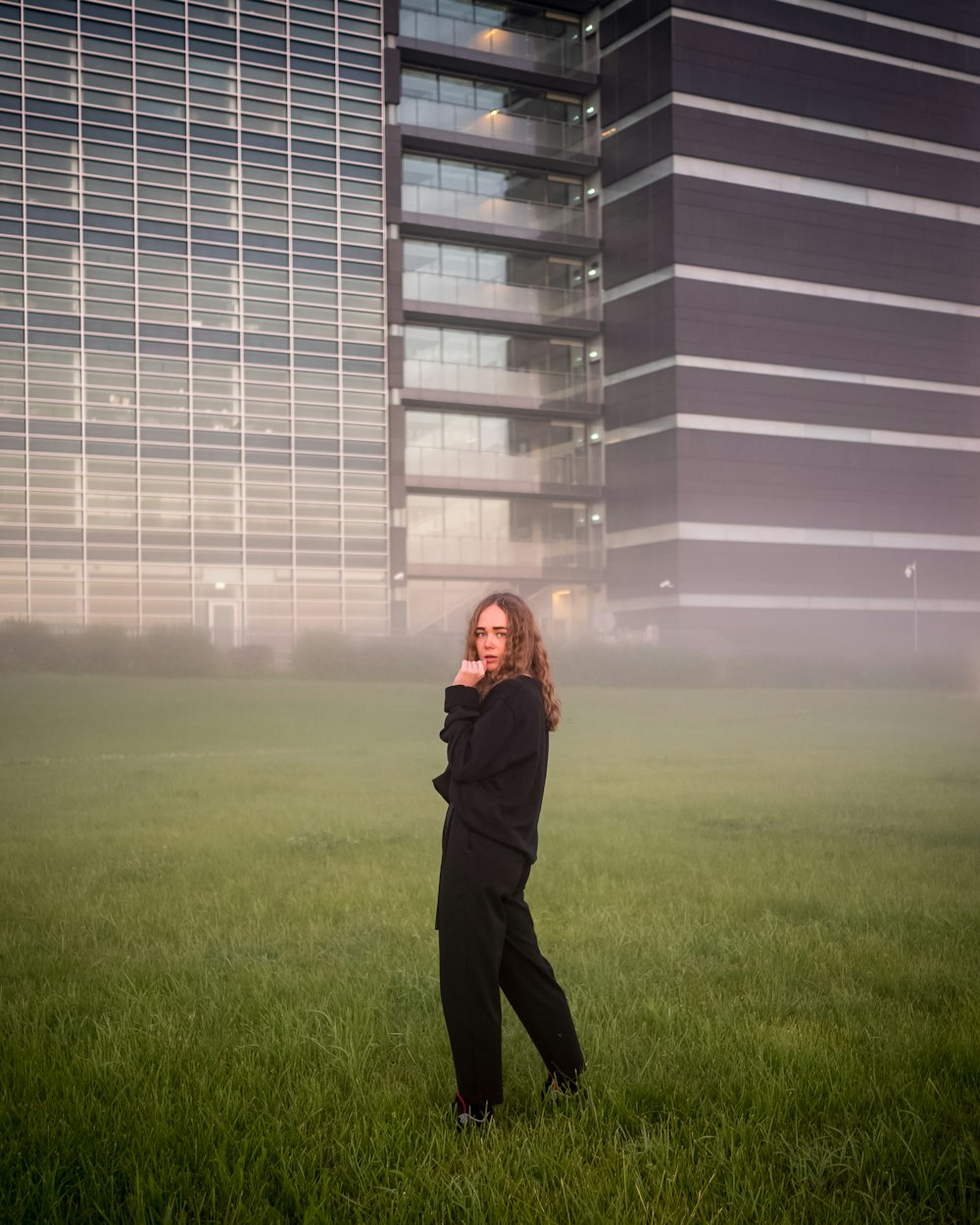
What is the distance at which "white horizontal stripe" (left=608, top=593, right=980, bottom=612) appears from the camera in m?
45.6

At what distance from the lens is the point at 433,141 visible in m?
47.4

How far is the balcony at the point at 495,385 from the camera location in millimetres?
47812

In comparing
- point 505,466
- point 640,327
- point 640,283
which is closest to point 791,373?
point 640,327

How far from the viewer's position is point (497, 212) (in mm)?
48688

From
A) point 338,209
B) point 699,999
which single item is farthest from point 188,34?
point 699,999

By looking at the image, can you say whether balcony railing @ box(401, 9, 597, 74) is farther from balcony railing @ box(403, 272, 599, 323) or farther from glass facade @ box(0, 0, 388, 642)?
balcony railing @ box(403, 272, 599, 323)

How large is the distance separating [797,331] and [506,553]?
1486 cm

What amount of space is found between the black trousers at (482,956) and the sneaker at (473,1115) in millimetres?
31

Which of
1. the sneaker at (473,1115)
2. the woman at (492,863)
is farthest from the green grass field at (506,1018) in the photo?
the woman at (492,863)

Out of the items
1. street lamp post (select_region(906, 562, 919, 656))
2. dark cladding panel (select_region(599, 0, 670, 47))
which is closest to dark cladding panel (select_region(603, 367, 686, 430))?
street lamp post (select_region(906, 562, 919, 656))

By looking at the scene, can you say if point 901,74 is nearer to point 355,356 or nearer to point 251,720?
point 355,356

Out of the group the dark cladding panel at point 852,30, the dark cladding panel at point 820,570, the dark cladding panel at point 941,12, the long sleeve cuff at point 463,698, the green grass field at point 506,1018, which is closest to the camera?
the green grass field at point 506,1018

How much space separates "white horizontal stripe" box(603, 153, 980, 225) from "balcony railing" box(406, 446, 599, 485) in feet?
36.1

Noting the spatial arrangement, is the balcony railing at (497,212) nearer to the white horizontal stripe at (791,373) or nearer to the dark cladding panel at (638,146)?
the dark cladding panel at (638,146)
